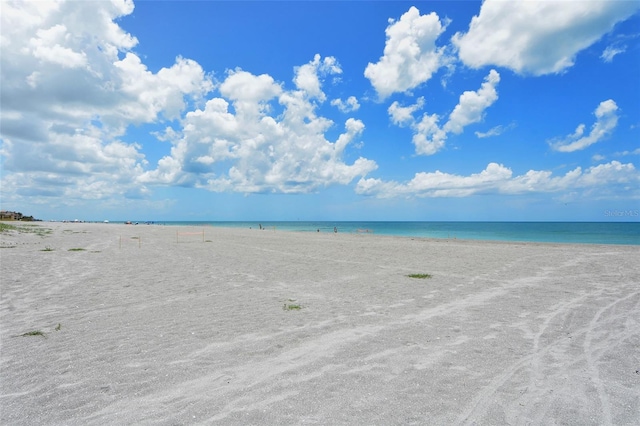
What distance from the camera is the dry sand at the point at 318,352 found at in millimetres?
5074

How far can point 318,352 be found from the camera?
284 inches

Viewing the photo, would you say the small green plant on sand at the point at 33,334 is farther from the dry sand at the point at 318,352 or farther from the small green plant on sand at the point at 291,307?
the small green plant on sand at the point at 291,307

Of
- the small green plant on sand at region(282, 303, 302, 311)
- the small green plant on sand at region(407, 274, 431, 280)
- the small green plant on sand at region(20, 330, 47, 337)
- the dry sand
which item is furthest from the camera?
the small green plant on sand at region(407, 274, 431, 280)

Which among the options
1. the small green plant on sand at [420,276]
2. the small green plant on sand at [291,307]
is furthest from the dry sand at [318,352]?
the small green plant on sand at [420,276]

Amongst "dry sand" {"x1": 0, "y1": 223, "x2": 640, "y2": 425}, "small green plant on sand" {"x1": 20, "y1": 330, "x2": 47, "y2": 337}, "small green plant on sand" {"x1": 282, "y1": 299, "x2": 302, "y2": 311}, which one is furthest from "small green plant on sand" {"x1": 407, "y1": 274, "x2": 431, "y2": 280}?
"small green plant on sand" {"x1": 20, "y1": 330, "x2": 47, "y2": 337}

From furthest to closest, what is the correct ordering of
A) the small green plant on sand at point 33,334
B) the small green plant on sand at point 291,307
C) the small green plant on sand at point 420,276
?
the small green plant on sand at point 420,276 < the small green plant on sand at point 291,307 < the small green plant on sand at point 33,334

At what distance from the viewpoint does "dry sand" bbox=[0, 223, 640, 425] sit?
5074 mm

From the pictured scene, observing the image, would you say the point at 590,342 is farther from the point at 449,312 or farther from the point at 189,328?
the point at 189,328

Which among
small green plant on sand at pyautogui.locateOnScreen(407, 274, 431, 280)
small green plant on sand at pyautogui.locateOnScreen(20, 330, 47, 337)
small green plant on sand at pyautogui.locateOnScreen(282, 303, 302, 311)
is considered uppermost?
small green plant on sand at pyautogui.locateOnScreen(407, 274, 431, 280)

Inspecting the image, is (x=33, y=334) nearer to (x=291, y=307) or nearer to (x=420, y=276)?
(x=291, y=307)

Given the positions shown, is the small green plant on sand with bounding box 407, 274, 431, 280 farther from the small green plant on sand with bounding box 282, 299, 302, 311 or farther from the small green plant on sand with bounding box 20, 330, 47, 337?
the small green plant on sand with bounding box 20, 330, 47, 337

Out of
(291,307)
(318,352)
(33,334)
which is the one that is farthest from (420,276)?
(33,334)

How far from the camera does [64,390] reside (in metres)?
5.62

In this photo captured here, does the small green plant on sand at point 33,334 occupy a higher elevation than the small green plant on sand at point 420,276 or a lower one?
lower
